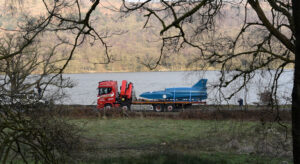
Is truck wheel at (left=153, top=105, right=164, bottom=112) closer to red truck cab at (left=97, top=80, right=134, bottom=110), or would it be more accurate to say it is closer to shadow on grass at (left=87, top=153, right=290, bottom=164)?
red truck cab at (left=97, top=80, right=134, bottom=110)

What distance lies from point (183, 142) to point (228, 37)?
342 inches

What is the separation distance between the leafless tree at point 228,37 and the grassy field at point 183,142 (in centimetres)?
161

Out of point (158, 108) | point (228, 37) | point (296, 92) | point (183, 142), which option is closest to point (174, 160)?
point (228, 37)

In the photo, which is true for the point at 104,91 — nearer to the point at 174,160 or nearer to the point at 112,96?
the point at 112,96

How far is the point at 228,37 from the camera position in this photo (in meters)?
9.44

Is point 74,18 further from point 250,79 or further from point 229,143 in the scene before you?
point 229,143

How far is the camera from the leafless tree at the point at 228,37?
792cm

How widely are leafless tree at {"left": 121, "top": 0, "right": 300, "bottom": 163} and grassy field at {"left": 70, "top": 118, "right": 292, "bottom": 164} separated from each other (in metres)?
1.61

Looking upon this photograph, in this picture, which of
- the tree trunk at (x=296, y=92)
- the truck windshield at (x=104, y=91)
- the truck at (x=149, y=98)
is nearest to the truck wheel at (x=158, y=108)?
the truck at (x=149, y=98)

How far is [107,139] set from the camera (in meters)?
18.2

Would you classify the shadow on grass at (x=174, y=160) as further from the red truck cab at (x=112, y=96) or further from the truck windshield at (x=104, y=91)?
the truck windshield at (x=104, y=91)

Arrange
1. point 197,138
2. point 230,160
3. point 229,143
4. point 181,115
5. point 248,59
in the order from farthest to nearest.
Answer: point 181,115, point 197,138, point 229,143, point 230,160, point 248,59

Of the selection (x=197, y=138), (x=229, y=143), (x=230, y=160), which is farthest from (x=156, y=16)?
(x=197, y=138)

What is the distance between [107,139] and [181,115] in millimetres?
11220
